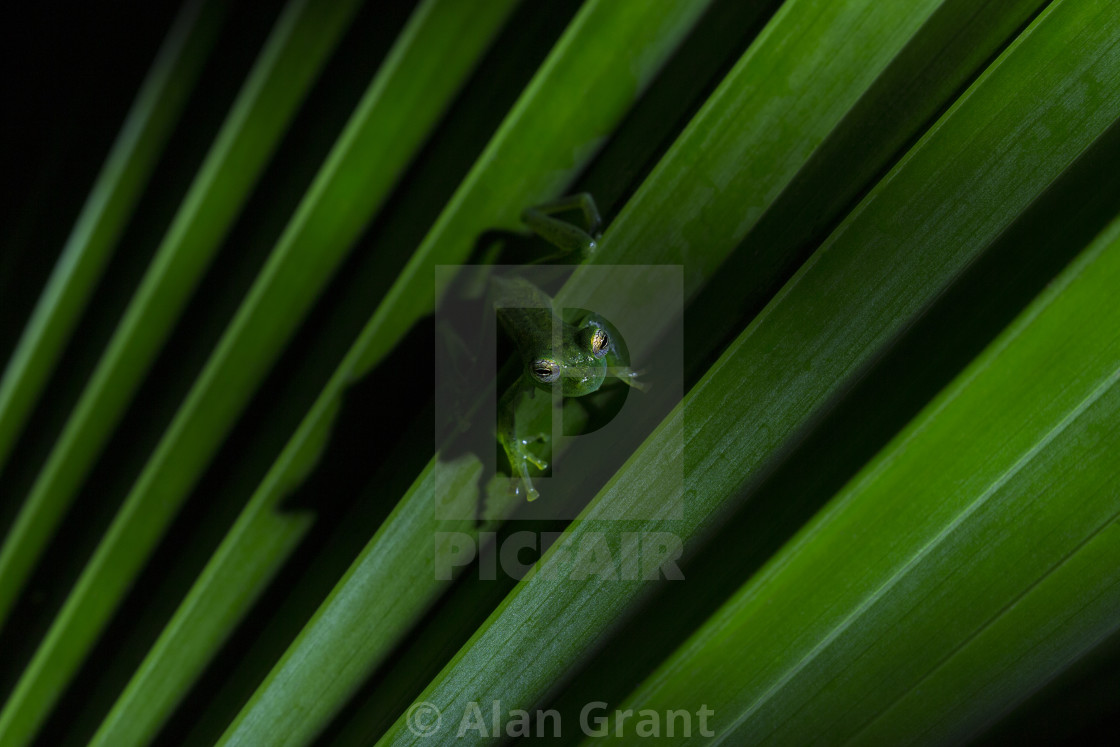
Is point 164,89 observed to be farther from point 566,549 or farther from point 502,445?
point 566,549

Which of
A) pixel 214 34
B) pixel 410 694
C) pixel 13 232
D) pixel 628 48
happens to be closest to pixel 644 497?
pixel 410 694

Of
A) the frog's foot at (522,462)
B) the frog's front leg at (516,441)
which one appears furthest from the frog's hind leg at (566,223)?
the frog's foot at (522,462)

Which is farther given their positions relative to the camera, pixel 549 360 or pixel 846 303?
pixel 549 360
